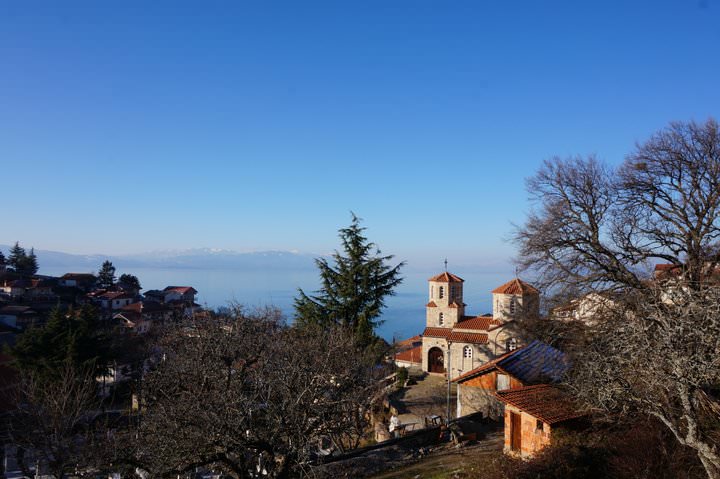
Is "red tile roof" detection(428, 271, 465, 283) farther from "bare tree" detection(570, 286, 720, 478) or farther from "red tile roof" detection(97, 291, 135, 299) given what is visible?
"red tile roof" detection(97, 291, 135, 299)

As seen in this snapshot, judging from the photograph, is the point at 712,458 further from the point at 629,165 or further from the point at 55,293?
the point at 55,293

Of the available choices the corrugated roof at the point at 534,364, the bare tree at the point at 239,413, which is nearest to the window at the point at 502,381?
the corrugated roof at the point at 534,364

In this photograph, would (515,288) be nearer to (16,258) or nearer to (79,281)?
(79,281)

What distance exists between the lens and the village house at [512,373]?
53.9 ft

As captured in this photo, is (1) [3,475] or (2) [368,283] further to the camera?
(2) [368,283]

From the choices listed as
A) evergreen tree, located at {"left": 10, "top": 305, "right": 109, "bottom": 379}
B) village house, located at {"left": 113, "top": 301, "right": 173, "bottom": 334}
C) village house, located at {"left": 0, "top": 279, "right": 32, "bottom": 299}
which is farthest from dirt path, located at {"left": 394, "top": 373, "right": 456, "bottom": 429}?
village house, located at {"left": 0, "top": 279, "right": 32, "bottom": 299}

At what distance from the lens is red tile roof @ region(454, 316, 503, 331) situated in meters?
33.5

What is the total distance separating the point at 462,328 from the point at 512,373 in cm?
1787

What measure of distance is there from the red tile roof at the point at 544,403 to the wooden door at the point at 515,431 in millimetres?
499

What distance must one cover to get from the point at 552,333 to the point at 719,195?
6.75 m

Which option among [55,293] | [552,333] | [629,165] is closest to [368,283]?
[552,333]

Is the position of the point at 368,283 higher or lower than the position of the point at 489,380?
higher

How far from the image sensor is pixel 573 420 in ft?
41.0

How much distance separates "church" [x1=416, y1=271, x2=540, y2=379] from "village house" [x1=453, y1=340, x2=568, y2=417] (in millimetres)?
10028
